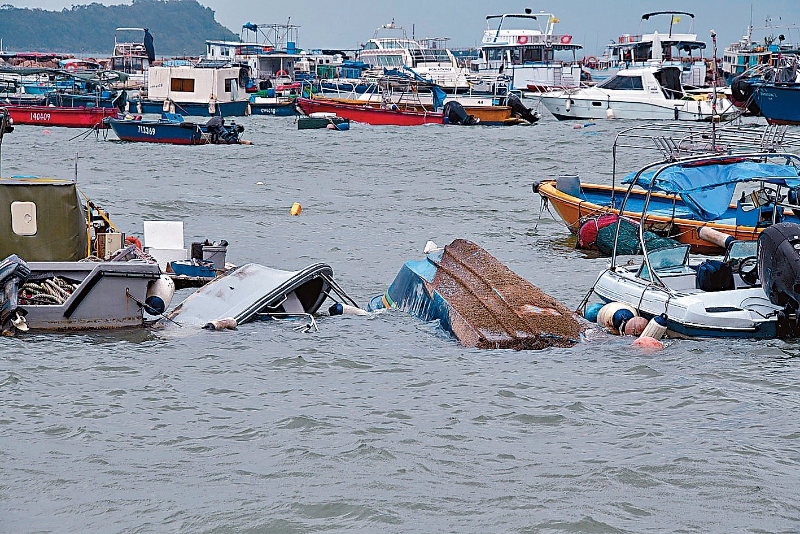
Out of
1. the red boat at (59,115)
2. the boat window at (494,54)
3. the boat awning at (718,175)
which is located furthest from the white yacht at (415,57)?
the boat awning at (718,175)

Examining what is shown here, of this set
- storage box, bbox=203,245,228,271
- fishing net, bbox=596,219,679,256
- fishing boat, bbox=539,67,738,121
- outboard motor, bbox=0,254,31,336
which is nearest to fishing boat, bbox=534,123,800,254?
fishing net, bbox=596,219,679,256

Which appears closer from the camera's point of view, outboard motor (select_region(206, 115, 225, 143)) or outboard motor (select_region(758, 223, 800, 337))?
outboard motor (select_region(758, 223, 800, 337))

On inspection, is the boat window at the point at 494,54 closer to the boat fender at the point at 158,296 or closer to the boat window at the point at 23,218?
the boat window at the point at 23,218

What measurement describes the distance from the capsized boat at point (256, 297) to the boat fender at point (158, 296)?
26 centimetres

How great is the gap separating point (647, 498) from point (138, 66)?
83099mm

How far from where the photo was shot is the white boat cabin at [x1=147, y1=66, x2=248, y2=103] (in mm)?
45031

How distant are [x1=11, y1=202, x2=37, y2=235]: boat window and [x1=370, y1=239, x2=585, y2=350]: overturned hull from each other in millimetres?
3946

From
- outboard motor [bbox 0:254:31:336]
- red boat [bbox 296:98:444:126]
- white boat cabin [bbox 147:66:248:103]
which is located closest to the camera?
outboard motor [bbox 0:254:31:336]

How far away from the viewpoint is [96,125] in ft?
121

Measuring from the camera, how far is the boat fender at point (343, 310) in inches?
447

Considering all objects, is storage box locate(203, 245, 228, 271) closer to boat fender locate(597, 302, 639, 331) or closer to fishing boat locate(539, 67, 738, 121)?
boat fender locate(597, 302, 639, 331)

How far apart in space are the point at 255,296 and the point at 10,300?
2465 millimetres

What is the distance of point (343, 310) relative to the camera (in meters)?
11.5

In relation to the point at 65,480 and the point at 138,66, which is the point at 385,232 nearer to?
the point at 65,480
